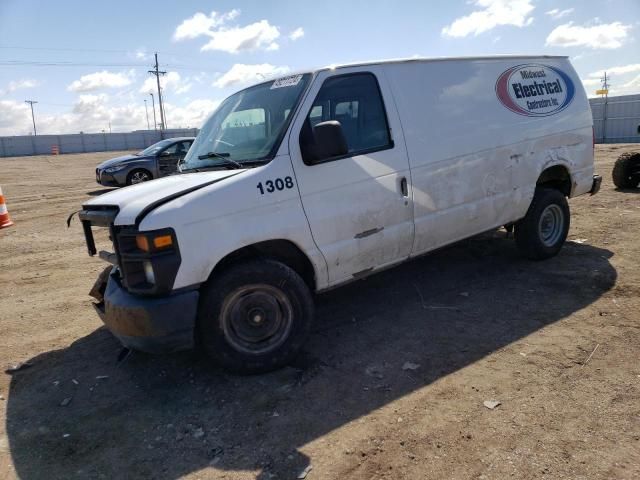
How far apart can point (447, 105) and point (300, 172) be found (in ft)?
6.04

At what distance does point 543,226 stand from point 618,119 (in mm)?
27382

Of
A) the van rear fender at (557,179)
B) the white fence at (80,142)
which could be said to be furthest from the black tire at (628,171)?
the white fence at (80,142)

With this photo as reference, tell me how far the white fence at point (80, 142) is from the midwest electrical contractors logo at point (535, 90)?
172ft

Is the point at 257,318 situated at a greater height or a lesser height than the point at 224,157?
lesser

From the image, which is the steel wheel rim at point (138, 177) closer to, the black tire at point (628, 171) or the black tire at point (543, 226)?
the black tire at point (543, 226)

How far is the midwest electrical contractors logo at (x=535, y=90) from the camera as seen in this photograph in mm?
5180

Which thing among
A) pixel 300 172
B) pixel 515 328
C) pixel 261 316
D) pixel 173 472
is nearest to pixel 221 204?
pixel 300 172

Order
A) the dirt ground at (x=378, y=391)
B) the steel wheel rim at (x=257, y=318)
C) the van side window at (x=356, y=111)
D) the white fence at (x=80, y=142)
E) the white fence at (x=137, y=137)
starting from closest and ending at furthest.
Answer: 1. the dirt ground at (x=378, y=391)
2. the steel wheel rim at (x=257, y=318)
3. the van side window at (x=356, y=111)
4. the white fence at (x=137, y=137)
5. the white fence at (x=80, y=142)

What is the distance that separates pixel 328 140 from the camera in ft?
11.5

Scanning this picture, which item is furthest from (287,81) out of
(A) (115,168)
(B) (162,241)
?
(A) (115,168)

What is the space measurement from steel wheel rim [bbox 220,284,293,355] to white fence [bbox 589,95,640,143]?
1153 inches

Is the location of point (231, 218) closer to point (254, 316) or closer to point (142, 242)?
point (142, 242)

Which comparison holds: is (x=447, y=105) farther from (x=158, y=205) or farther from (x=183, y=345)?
(x=183, y=345)

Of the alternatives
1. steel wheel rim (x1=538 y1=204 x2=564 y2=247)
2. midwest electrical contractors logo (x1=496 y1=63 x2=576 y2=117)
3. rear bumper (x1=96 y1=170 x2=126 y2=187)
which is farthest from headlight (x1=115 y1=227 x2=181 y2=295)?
rear bumper (x1=96 y1=170 x2=126 y2=187)
